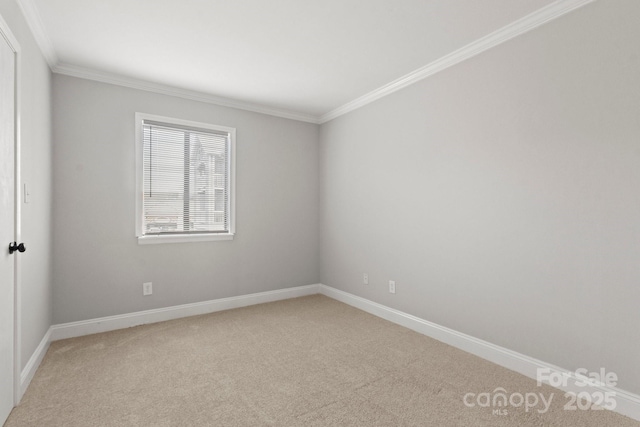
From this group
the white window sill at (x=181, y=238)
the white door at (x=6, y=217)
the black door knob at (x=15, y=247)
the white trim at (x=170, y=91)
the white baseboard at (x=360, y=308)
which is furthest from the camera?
the white window sill at (x=181, y=238)

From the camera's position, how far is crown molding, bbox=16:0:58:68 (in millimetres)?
2121

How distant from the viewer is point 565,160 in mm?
2127

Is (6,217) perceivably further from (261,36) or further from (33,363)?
(261,36)

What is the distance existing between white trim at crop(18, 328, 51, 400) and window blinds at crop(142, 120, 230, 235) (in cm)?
123

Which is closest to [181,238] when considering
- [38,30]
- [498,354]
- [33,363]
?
[33,363]

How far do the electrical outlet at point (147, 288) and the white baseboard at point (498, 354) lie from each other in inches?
92.3

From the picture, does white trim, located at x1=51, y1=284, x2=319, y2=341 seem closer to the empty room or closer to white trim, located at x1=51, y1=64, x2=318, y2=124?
the empty room

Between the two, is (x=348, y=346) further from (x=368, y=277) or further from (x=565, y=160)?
(x=565, y=160)

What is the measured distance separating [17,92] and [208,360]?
2.23 m

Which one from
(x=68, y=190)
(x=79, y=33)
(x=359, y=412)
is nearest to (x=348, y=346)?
(x=359, y=412)

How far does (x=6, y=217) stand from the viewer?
1.82 meters

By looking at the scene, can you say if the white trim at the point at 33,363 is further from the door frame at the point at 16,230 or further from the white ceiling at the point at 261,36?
the white ceiling at the point at 261,36

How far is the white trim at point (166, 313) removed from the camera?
301cm

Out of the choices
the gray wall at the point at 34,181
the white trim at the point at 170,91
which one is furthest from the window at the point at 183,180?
the gray wall at the point at 34,181
